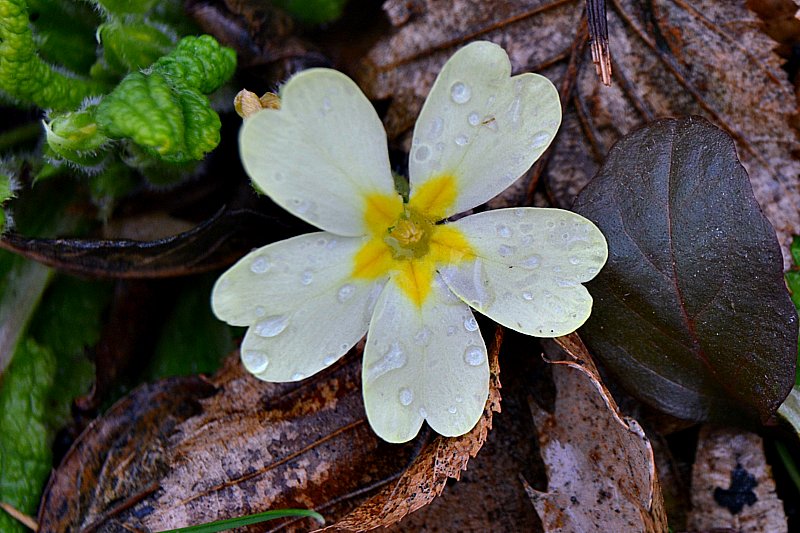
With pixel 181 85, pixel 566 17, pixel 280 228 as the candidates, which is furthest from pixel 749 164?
pixel 181 85

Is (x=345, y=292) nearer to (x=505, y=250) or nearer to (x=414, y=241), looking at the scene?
(x=414, y=241)

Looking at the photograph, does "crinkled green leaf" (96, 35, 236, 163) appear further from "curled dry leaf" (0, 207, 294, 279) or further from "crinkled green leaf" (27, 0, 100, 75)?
"crinkled green leaf" (27, 0, 100, 75)

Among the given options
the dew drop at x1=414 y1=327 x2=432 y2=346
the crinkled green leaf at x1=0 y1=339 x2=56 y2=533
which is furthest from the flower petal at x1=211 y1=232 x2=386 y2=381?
the crinkled green leaf at x1=0 y1=339 x2=56 y2=533

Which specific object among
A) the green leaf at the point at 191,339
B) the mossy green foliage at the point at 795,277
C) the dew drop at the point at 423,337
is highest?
the dew drop at the point at 423,337

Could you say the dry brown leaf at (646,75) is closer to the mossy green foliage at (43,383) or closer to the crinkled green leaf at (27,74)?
the crinkled green leaf at (27,74)

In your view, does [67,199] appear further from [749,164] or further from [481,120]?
[749,164]

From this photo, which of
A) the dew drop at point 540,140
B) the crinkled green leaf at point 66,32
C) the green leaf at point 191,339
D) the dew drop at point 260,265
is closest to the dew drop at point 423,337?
the dew drop at point 260,265

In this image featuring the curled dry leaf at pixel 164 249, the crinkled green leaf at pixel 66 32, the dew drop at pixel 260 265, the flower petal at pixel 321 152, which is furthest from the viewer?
the crinkled green leaf at pixel 66 32
